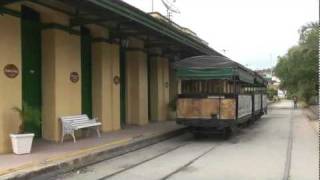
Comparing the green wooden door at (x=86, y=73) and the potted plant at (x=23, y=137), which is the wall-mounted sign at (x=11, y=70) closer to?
the potted plant at (x=23, y=137)

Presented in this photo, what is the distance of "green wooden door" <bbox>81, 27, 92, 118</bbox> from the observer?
20.0m

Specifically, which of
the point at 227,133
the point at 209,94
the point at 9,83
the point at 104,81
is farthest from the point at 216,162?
the point at 104,81

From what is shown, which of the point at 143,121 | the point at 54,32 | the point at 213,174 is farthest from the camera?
the point at 143,121

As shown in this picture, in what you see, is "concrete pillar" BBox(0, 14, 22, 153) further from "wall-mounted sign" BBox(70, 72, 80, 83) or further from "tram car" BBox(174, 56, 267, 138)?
"tram car" BBox(174, 56, 267, 138)

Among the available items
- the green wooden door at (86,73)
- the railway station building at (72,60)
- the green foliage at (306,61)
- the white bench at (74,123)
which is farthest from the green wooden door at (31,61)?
the green foliage at (306,61)

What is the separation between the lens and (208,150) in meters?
17.3

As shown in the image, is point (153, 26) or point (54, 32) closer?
point (54, 32)

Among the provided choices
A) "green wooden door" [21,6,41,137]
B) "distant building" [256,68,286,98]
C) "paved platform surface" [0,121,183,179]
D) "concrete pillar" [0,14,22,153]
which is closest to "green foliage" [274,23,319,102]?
"distant building" [256,68,286,98]

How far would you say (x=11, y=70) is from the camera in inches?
576

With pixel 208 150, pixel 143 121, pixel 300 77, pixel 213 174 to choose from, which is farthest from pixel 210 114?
pixel 300 77

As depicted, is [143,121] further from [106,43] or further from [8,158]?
[8,158]

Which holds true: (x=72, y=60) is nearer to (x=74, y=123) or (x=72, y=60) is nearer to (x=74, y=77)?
(x=74, y=77)

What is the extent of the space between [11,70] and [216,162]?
19.9 feet

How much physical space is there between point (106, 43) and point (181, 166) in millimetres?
8643
